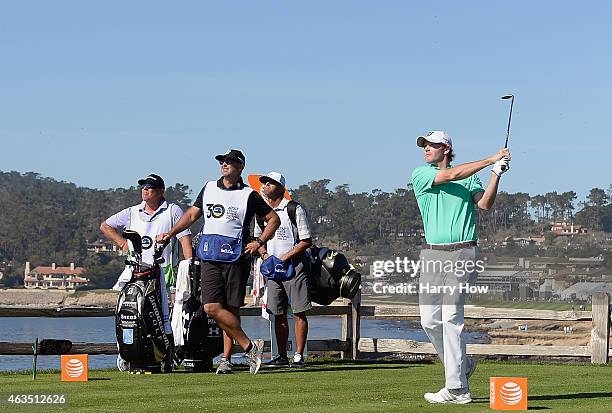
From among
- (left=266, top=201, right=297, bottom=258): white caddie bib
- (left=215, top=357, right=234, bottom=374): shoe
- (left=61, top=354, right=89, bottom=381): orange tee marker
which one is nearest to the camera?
(left=61, top=354, right=89, bottom=381): orange tee marker

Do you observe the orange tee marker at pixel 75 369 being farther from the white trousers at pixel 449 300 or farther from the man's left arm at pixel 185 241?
the white trousers at pixel 449 300

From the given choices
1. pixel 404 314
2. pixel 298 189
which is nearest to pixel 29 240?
pixel 298 189

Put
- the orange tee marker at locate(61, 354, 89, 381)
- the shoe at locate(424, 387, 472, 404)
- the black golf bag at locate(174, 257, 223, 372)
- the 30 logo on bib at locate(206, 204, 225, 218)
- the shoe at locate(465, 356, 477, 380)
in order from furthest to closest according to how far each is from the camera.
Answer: the black golf bag at locate(174, 257, 223, 372) → the 30 logo on bib at locate(206, 204, 225, 218) → the orange tee marker at locate(61, 354, 89, 381) → the shoe at locate(465, 356, 477, 380) → the shoe at locate(424, 387, 472, 404)

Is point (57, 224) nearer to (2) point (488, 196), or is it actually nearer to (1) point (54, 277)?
(1) point (54, 277)

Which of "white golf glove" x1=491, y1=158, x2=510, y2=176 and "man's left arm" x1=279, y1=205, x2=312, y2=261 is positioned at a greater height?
"white golf glove" x1=491, y1=158, x2=510, y2=176

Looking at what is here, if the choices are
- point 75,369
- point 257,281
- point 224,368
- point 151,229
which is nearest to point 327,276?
point 257,281

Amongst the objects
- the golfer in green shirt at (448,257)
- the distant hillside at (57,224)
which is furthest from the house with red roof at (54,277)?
the golfer in green shirt at (448,257)

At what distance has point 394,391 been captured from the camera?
1038 centimetres

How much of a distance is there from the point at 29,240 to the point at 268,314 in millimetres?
126586

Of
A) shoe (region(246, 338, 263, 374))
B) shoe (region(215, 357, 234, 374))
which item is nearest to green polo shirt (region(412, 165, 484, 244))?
shoe (region(246, 338, 263, 374))

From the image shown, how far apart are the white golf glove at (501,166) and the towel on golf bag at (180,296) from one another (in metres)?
4.12

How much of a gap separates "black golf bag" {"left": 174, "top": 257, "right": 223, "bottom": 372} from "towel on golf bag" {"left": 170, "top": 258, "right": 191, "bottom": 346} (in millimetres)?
28

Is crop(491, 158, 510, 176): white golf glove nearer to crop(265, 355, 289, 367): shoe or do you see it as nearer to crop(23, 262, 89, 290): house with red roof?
crop(265, 355, 289, 367): shoe

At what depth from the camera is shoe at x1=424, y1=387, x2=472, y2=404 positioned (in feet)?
30.8
